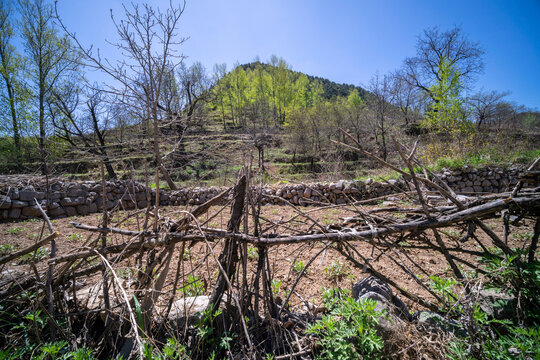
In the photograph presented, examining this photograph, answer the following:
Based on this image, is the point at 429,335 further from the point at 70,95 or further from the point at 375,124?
the point at 375,124

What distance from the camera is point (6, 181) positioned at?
7.21 meters

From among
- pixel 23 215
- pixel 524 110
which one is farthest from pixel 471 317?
pixel 524 110

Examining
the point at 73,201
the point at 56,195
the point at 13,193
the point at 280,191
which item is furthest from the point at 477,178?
the point at 13,193

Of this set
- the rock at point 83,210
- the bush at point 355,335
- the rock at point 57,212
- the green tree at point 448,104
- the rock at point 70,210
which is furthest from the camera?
the green tree at point 448,104

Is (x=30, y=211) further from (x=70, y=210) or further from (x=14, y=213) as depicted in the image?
(x=70, y=210)

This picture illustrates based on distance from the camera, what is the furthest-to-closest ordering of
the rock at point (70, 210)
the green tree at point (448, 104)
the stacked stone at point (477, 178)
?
the green tree at point (448, 104)
the rock at point (70, 210)
the stacked stone at point (477, 178)


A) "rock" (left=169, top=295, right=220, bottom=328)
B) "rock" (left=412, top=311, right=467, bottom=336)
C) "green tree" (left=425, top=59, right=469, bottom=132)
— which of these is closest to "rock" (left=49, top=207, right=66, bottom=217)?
"rock" (left=169, top=295, right=220, bottom=328)

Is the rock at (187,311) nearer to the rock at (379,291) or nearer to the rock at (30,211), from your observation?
the rock at (379,291)

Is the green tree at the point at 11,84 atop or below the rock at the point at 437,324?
atop

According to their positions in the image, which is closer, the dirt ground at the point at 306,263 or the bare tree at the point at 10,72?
the dirt ground at the point at 306,263

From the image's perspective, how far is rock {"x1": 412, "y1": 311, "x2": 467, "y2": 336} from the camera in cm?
132

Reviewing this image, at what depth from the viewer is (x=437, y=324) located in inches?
54.2

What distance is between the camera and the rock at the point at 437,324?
1315mm

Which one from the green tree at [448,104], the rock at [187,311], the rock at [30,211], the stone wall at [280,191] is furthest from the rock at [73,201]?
the green tree at [448,104]
